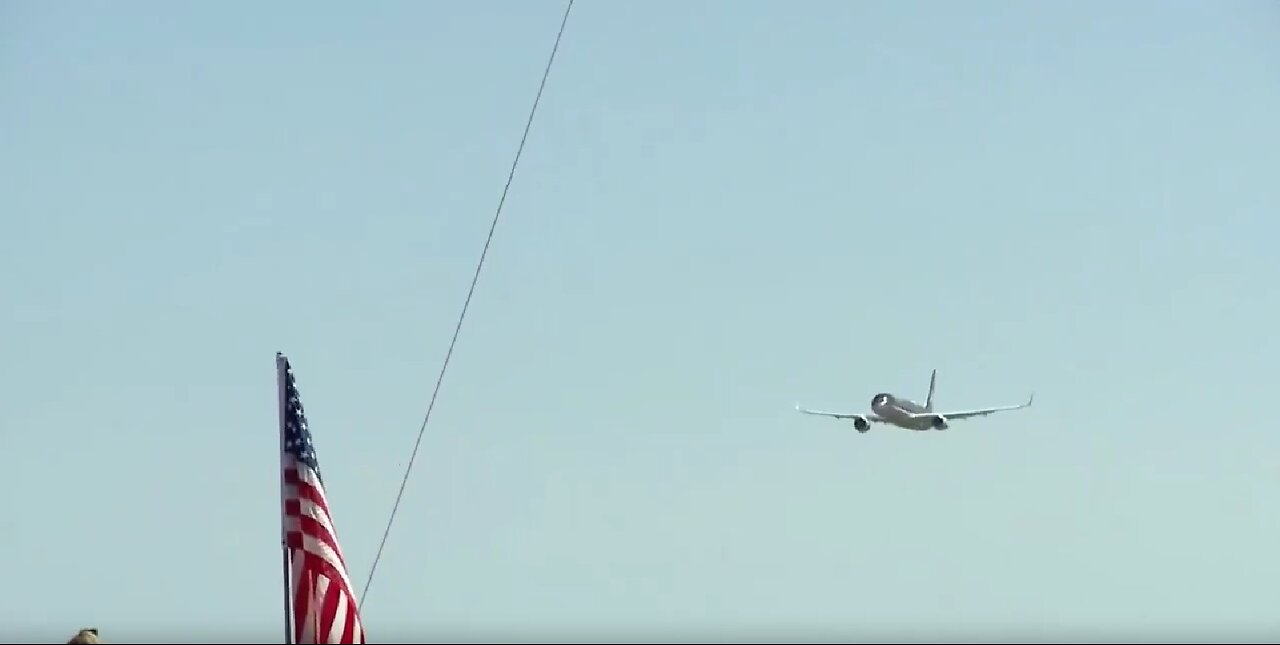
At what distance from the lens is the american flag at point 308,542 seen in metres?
21.0

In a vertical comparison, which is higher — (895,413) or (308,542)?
(895,413)

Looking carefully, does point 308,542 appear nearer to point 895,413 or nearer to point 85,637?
point 85,637

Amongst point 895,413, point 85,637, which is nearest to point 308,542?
point 85,637

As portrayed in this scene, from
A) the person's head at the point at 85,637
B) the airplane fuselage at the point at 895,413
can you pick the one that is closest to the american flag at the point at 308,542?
the person's head at the point at 85,637

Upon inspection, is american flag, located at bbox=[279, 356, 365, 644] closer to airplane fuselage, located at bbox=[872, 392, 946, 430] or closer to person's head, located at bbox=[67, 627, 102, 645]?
person's head, located at bbox=[67, 627, 102, 645]

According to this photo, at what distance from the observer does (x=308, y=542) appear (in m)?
21.1

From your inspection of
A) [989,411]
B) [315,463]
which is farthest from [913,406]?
[315,463]

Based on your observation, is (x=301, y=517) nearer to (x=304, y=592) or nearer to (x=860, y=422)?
(x=304, y=592)

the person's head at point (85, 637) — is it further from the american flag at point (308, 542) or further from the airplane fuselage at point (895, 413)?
the airplane fuselage at point (895, 413)

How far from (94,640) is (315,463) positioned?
3.08m

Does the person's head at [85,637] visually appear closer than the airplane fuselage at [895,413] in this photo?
Yes

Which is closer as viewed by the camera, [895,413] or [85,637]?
[85,637]

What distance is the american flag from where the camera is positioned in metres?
21.0

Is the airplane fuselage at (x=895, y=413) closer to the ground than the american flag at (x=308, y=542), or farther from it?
farther from it
